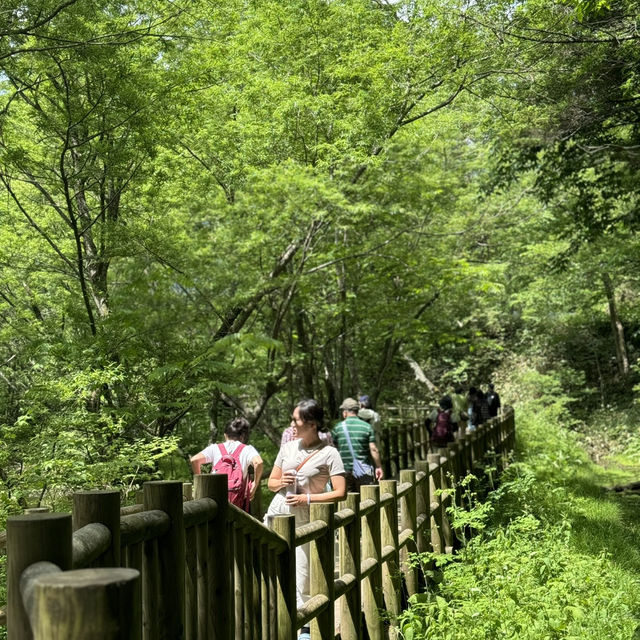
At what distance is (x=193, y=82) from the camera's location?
37.7 ft

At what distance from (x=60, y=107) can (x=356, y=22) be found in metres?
5.09

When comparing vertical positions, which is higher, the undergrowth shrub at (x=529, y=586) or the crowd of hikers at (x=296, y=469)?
the crowd of hikers at (x=296, y=469)

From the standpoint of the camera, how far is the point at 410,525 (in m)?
6.47

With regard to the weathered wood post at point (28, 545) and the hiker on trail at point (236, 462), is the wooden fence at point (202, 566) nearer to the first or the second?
the weathered wood post at point (28, 545)

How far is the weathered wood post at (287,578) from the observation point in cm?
381

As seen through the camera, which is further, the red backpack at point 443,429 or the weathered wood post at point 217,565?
the red backpack at point 443,429

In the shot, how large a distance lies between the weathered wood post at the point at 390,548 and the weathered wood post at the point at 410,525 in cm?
29

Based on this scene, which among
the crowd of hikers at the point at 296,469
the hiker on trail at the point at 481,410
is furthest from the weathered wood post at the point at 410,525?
the hiker on trail at the point at 481,410

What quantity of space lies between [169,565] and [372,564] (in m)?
3.13

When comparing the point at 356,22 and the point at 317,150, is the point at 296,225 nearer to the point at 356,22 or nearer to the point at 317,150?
the point at 317,150

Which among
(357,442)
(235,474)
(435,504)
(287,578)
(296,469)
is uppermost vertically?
(296,469)

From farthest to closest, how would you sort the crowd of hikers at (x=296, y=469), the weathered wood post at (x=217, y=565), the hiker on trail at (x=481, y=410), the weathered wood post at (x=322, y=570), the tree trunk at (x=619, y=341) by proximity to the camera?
the tree trunk at (x=619, y=341), the hiker on trail at (x=481, y=410), the crowd of hikers at (x=296, y=469), the weathered wood post at (x=322, y=570), the weathered wood post at (x=217, y=565)

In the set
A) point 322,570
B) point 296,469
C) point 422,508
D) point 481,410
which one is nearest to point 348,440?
point 422,508

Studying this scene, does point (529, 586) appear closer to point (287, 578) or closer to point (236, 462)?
point (287, 578)
